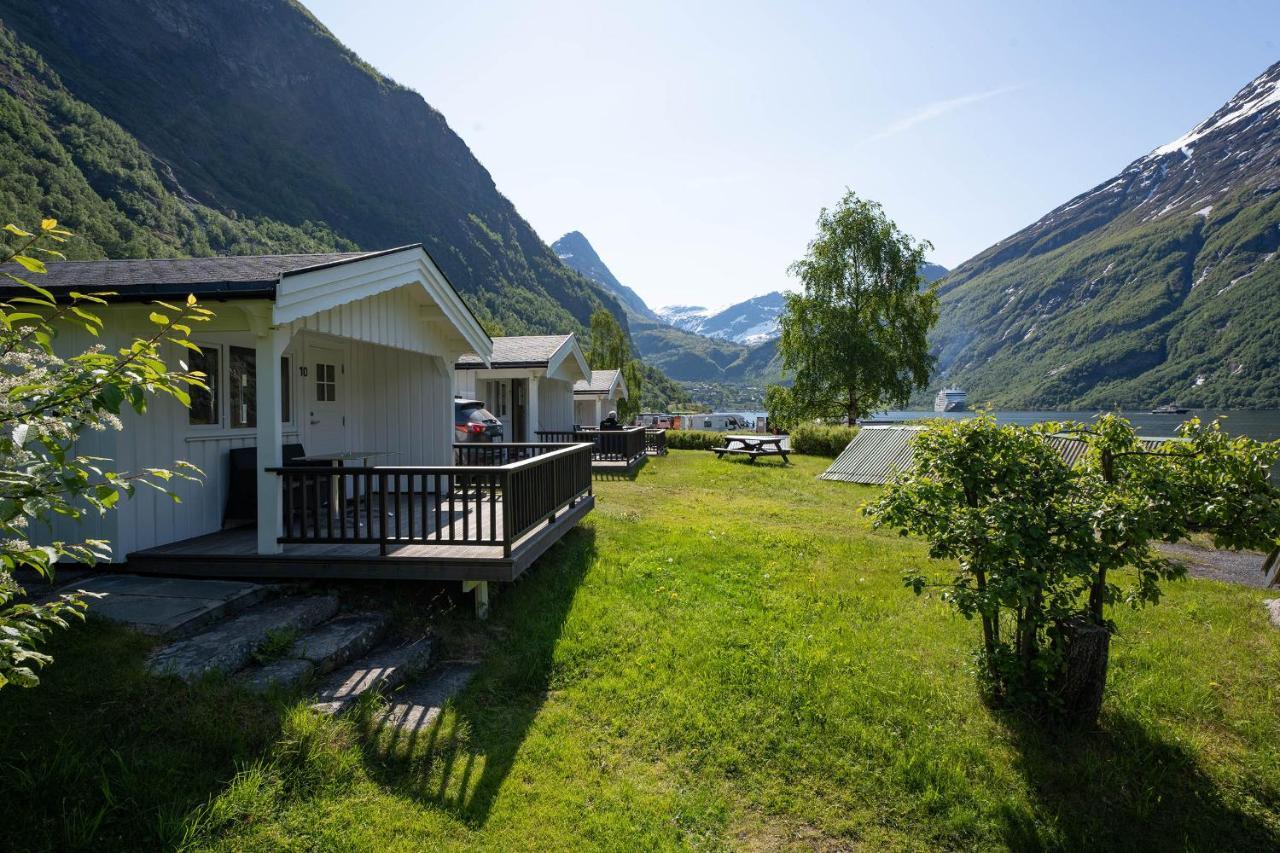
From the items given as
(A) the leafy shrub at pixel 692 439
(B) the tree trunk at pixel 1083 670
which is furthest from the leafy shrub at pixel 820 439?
(B) the tree trunk at pixel 1083 670

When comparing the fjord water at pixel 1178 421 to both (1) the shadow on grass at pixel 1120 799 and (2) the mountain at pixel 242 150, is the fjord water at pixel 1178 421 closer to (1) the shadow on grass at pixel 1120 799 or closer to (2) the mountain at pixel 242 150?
(1) the shadow on grass at pixel 1120 799

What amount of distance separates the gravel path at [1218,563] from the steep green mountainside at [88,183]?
6260 centimetres

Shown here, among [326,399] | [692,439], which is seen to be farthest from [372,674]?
[692,439]

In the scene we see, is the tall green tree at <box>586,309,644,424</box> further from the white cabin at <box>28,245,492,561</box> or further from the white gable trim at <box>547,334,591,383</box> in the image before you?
the white cabin at <box>28,245,492,561</box>

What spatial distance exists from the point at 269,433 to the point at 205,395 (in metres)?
1.69

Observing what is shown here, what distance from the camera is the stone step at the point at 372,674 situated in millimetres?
4055

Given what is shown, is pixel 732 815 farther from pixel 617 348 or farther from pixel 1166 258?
pixel 1166 258

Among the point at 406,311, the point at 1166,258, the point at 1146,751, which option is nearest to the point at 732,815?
the point at 1146,751

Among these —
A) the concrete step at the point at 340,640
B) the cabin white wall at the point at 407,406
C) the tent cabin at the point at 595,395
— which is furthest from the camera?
the tent cabin at the point at 595,395

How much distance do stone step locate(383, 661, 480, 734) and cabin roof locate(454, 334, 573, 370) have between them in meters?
9.88

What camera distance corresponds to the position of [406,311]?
8.48m

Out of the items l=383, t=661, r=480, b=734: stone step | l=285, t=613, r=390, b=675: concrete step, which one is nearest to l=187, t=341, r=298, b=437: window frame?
l=285, t=613, r=390, b=675: concrete step

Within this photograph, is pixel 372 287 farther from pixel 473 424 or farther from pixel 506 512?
pixel 473 424

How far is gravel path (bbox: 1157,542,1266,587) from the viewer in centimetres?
805
